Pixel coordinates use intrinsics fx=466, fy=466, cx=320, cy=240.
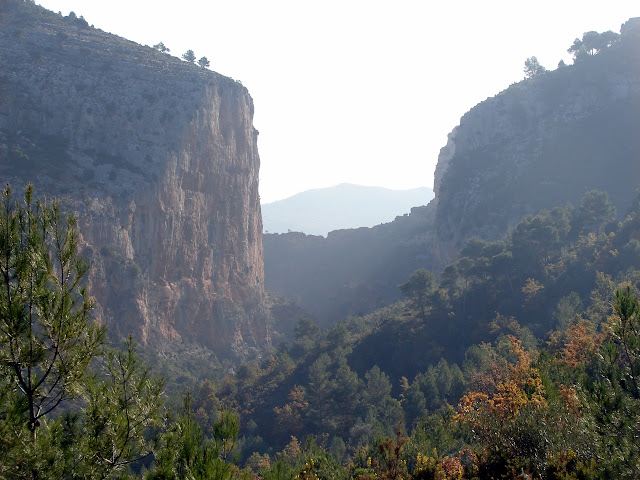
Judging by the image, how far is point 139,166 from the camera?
192 feet

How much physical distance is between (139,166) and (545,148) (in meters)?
56.8

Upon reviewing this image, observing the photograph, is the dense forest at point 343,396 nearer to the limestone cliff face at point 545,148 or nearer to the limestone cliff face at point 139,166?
the limestone cliff face at point 139,166

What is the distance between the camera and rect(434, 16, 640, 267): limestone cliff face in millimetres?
63750

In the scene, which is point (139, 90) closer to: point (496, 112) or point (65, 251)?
point (496, 112)

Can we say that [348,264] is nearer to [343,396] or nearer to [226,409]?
[343,396]

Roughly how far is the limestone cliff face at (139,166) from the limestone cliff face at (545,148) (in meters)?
35.5

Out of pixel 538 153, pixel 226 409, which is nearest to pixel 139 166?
pixel 226 409

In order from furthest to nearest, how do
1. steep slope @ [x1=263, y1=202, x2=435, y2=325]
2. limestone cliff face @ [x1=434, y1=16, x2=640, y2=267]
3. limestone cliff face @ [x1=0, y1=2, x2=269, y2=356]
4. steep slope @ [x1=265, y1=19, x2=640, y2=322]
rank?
steep slope @ [x1=263, y1=202, x2=435, y2=325], steep slope @ [x1=265, y1=19, x2=640, y2=322], limestone cliff face @ [x1=434, y1=16, x2=640, y2=267], limestone cliff face @ [x1=0, y1=2, x2=269, y2=356]

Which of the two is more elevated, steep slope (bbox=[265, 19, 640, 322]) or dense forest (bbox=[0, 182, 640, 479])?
steep slope (bbox=[265, 19, 640, 322])

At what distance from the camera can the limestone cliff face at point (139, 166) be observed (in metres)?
52.6

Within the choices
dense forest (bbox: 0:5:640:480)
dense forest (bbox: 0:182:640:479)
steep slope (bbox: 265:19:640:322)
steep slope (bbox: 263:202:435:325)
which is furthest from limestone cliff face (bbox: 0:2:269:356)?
dense forest (bbox: 0:182:640:479)

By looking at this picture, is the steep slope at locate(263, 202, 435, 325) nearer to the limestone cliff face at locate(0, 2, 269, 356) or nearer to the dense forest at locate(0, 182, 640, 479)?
the limestone cliff face at locate(0, 2, 269, 356)

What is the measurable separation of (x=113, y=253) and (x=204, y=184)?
62.5 feet

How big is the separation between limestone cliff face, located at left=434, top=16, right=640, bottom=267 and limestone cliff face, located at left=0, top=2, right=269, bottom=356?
35.5 meters
